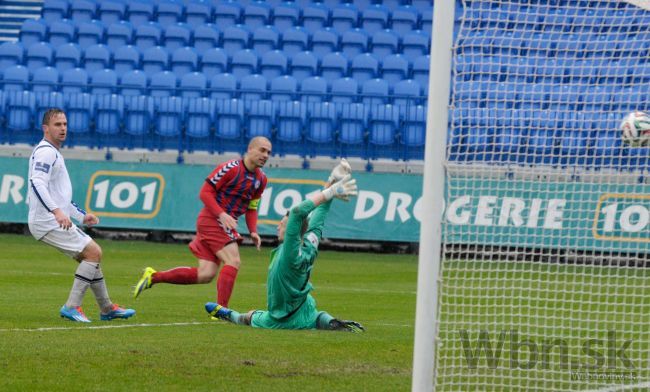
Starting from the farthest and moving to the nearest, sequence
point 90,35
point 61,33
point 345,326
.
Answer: point 61,33, point 90,35, point 345,326

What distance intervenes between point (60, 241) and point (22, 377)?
11.5 ft

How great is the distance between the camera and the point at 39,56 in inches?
1000

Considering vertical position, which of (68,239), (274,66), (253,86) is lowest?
(68,239)

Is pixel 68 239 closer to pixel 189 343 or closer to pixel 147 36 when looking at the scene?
pixel 189 343

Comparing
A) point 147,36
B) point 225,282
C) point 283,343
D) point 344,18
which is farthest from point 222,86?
point 283,343

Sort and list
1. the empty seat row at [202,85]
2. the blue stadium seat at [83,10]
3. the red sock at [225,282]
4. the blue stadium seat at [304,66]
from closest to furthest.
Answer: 1. the red sock at [225,282]
2. the empty seat row at [202,85]
3. the blue stadium seat at [304,66]
4. the blue stadium seat at [83,10]

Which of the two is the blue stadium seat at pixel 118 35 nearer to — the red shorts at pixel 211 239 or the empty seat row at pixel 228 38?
the empty seat row at pixel 228 38

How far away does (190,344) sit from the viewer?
914 centimetres

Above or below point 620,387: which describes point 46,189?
above

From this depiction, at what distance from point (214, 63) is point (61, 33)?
3977 mm

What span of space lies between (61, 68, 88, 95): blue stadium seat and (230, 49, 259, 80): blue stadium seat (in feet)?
10.2

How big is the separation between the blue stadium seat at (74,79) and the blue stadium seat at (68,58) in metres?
0.78

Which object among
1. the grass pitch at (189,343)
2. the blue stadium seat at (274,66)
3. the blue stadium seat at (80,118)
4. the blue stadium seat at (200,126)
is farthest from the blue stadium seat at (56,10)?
the grass pitch at (189,343)

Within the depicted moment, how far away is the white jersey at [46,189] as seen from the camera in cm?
1048
